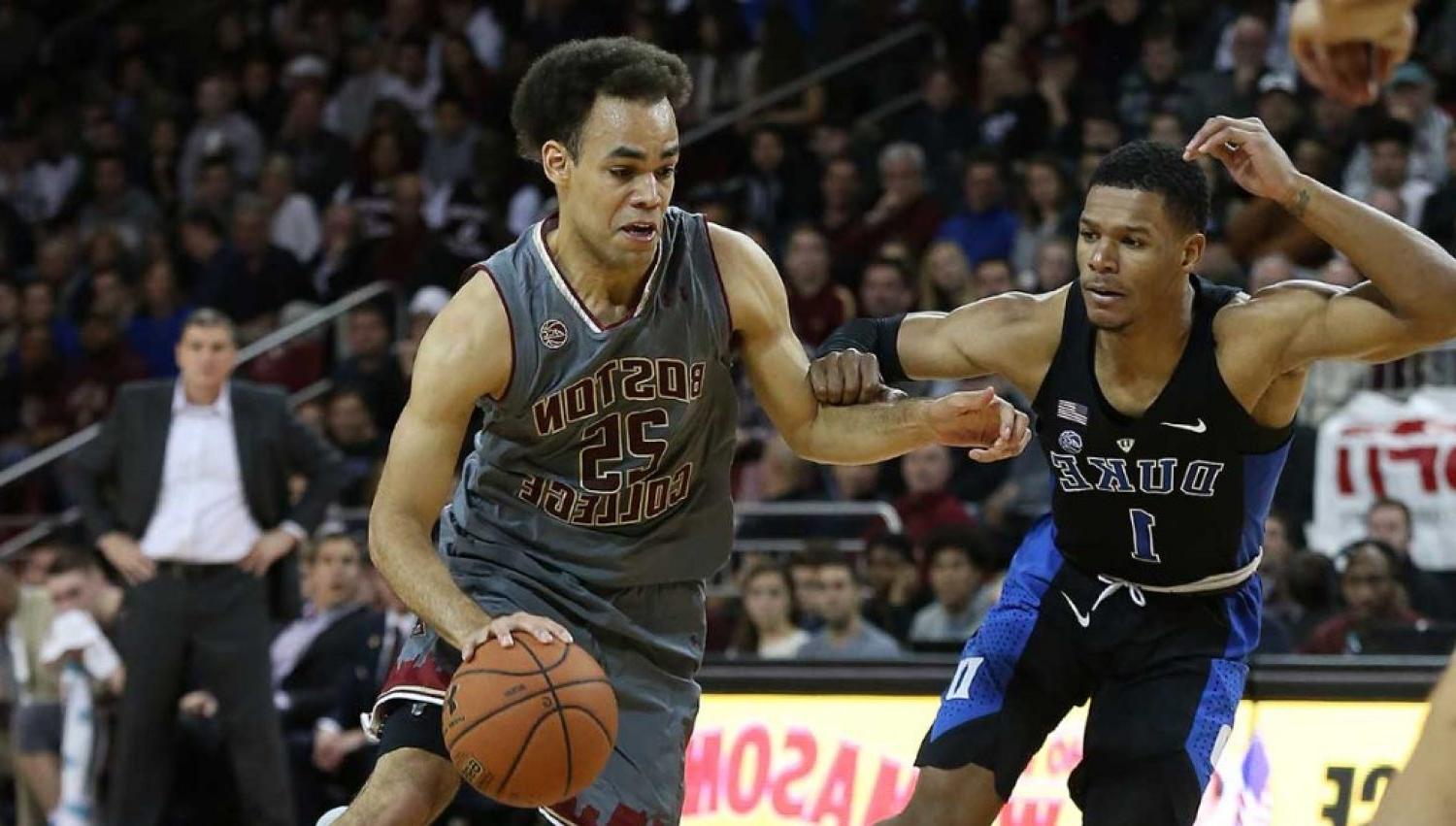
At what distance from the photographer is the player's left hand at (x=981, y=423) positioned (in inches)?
177

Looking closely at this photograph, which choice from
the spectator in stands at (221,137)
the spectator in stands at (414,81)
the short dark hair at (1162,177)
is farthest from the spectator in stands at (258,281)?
the short dark hair at (1162,177)

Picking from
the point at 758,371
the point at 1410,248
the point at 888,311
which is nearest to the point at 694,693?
the point at 758,371

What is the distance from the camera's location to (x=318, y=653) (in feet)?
29.8

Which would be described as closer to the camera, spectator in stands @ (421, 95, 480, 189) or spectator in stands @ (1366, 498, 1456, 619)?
spectator in stands @ (1366, 498, 1456, 619)

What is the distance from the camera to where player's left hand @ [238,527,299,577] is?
8.44 meters

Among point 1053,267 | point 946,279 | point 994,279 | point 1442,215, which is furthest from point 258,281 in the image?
point 1442,215

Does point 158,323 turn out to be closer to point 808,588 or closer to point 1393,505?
point 808,588

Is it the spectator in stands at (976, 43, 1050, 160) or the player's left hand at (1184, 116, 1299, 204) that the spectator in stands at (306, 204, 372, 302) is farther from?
the player's left hand at (1184, 116, 1299, 204)

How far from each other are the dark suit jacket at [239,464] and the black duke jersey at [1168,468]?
4274mm

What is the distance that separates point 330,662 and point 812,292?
3021 mm

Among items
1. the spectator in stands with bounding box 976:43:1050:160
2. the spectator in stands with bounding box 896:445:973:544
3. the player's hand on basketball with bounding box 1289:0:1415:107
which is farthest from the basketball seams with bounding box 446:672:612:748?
the spectator in stands with bounding box 976:43:1050:160

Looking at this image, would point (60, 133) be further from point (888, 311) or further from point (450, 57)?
point (888, 311)

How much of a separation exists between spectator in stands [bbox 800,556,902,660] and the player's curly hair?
3.93 meters

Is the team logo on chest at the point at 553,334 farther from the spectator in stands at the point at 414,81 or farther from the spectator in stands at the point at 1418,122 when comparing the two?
the spectator in stands at the point at 414,81
